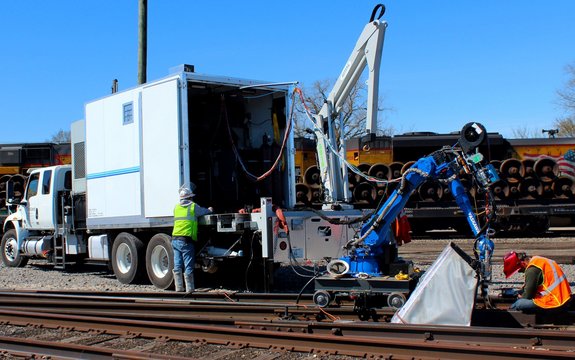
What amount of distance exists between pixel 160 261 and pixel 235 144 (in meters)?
2.66

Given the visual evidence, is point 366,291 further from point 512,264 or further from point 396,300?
point 512,264

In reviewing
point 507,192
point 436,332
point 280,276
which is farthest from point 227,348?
point 507,192

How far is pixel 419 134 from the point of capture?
84.4 feet

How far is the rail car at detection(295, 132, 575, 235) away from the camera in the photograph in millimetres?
21969

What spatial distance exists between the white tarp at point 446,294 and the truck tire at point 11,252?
13284mm

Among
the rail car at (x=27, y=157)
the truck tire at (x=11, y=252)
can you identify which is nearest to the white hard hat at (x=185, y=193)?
the truck tire at (x=11, y=252)

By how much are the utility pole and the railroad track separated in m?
11.0

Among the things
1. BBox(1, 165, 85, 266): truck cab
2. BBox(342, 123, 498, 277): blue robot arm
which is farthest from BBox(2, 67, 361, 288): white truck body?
BBox(342, 123, 498, 277): blue robot arm

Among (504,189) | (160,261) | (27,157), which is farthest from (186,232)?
(27,157)

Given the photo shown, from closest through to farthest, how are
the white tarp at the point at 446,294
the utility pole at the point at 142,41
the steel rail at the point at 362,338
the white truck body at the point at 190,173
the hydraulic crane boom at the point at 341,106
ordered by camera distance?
the steel rail at the point at 362,338 → the white tarp at the point at 446,294 → the white truck body at the point at 190,173 → the hydraulic crane boom at the point at 341,106 → the utility pole at the point at 142,41

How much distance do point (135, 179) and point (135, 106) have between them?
1.36m

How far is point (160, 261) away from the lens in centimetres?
1214

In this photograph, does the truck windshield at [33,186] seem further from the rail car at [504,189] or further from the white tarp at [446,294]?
the white tarp at [446,294]

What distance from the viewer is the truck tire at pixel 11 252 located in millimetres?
17422
